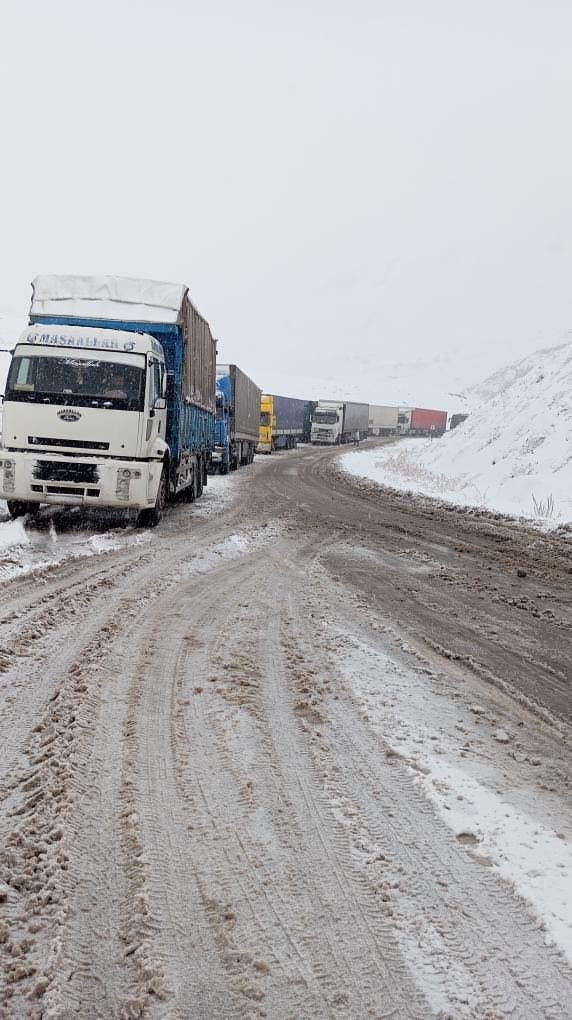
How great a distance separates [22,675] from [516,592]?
507cm

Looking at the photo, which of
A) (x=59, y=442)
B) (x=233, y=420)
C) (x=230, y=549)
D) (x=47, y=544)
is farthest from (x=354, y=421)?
(x=47, y=544)

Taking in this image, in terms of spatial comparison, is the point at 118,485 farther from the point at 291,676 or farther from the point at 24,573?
the point at 291,676

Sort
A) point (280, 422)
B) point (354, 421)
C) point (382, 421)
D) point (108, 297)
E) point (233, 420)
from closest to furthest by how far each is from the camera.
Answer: point (108, 297) < point (233, 420) < point (280, 422) < point (354, 421) < point (382, 421)

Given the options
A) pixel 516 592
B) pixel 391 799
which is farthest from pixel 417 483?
pixel 391 799

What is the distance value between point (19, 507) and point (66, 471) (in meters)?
1.22

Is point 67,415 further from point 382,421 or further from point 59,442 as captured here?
point 382,421

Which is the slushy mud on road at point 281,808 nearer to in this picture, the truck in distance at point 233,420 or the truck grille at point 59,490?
the truck grille at point 59,490

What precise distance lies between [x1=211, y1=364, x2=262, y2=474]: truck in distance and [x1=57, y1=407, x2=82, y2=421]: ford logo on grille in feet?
36.5

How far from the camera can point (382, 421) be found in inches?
3039

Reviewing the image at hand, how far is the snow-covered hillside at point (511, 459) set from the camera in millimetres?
16828

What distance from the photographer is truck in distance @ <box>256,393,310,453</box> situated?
4191cm

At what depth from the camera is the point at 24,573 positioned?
7.36 m

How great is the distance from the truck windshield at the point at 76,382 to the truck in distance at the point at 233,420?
10745 mm

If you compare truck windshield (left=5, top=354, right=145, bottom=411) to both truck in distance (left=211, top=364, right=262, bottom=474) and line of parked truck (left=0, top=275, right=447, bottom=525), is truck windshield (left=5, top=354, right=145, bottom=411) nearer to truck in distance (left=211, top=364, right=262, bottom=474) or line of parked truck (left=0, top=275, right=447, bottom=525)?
line of parked truck (left=0, top=275, right=447, bottom=525)
